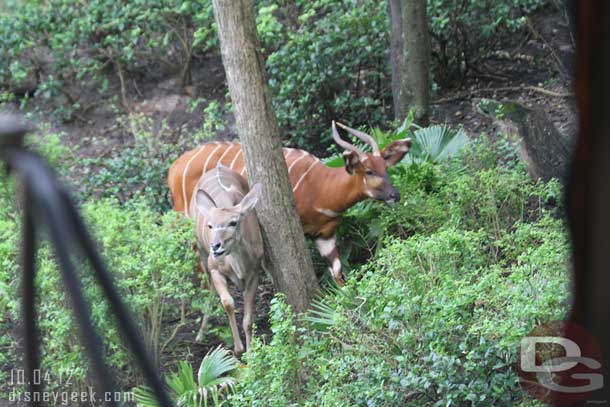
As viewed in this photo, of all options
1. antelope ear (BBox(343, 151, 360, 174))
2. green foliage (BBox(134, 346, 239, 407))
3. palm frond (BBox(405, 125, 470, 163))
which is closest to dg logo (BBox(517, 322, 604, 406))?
green foliage (BBox(134, 346, 239, 407))

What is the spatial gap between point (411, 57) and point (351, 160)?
217 centimetres

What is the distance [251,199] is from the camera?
6352mm

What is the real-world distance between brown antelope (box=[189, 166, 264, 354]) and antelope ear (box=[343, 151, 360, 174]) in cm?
98

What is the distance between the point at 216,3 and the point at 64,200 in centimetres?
555

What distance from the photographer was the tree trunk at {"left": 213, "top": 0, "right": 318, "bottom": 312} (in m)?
6.18

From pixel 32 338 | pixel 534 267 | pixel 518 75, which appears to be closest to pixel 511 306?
pixel 534 267

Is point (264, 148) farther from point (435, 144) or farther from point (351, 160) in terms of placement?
point (435, 144)

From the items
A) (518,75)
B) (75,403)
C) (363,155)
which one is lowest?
(75,403)

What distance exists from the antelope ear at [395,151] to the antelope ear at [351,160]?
245 mm

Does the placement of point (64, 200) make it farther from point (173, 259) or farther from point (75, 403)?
point (173, 259)

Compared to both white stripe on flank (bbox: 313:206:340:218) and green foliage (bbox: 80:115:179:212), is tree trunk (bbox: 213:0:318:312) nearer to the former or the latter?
white stripe on flank (bbox: 313:206:340:218)

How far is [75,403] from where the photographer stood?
19.0 ft

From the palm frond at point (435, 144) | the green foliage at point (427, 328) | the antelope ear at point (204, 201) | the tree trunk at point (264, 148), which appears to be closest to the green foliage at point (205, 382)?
Result: the green foliage at point (427, 328)

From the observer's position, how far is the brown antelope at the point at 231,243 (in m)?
6.42
